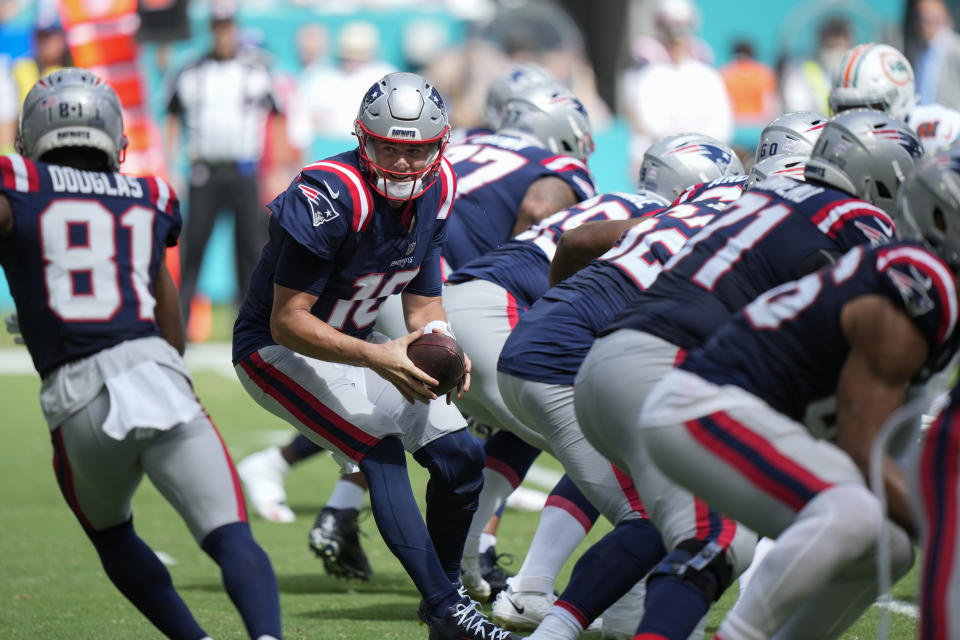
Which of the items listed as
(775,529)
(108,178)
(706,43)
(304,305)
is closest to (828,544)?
(775,529)

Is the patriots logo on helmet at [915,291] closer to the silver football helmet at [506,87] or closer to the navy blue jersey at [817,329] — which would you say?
the navy blue jersey at [817,329]

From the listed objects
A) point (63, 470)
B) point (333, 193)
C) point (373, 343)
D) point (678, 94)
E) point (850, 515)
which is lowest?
point (678, 94)

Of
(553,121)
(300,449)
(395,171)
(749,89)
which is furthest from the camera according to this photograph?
(749,89)

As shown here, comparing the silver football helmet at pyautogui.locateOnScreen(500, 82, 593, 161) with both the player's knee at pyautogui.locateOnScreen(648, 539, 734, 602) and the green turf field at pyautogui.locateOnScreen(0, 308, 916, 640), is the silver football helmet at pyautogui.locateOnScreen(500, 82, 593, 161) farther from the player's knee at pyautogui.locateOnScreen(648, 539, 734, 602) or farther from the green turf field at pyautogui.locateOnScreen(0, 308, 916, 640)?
the player's knee at pyautogui.locateOnScreen(648, 539, 734, 602)

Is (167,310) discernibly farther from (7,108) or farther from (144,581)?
(7,108)

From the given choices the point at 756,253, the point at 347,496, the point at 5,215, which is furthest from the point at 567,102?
the point at 5,215

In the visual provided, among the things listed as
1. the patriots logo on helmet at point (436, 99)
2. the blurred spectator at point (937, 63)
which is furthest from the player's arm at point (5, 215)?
the blurred spectator at point (937, 63)

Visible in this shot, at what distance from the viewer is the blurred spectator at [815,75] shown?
13.9 metres

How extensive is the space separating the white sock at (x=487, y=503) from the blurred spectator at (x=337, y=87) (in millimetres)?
9748

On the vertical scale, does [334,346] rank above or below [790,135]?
below

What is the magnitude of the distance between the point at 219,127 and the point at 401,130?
757 centimetres

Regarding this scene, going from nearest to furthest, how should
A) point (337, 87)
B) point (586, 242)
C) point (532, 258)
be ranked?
point (586, 242) → point (532, 258) → point (337, 87)

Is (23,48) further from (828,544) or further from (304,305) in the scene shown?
(828,544)

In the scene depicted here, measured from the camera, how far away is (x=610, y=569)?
3.84m
